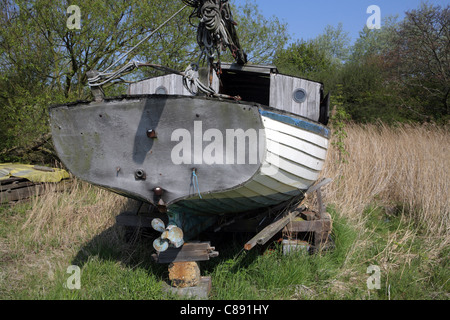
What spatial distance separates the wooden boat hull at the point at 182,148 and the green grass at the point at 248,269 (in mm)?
831

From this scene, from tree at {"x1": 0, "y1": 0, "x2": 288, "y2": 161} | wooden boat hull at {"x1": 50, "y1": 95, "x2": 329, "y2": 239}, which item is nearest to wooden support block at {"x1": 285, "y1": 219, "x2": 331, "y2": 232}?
wooden boat hull at {"x1": 50, "y1": 95, "x2": 329, "y2": 239}

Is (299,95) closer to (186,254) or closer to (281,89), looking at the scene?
(281,89)

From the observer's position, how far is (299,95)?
179 inches

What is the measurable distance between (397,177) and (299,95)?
125 inches

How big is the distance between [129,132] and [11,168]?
5.26m

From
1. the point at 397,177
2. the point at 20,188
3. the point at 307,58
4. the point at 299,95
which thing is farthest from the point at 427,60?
the point at 20,188

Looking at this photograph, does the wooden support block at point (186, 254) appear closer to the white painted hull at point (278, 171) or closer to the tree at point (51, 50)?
the white painted hull at point (278, 171)

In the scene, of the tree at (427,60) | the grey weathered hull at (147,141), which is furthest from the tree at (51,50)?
the tree at (427,60)

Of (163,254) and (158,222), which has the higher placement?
(158,222)

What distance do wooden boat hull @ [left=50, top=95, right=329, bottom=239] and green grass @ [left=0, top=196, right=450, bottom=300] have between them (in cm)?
83

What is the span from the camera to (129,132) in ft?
9.36

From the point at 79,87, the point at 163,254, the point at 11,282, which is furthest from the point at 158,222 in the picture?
the point at 79,87

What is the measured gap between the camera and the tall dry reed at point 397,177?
4.85 m
